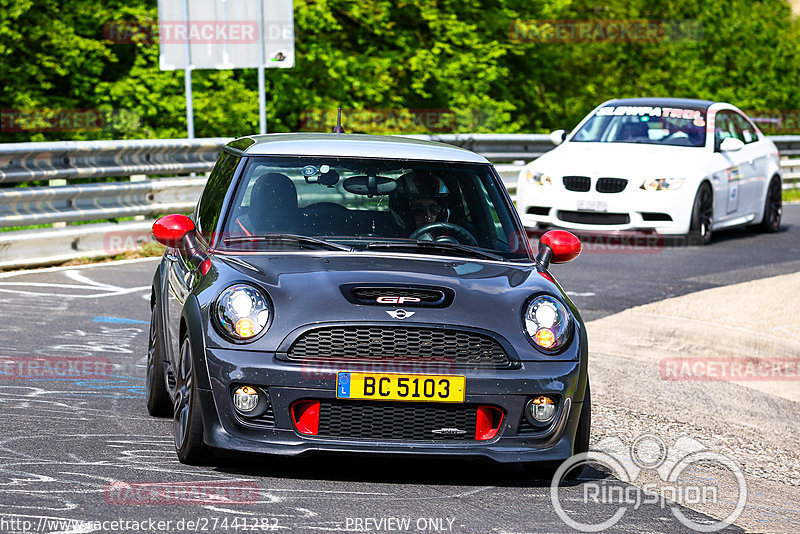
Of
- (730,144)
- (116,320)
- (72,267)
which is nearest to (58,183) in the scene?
(72,267)

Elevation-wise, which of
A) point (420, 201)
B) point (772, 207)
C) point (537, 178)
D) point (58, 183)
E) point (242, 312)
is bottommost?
point (772, 207)

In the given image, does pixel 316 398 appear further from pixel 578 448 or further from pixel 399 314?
pixel 578 448

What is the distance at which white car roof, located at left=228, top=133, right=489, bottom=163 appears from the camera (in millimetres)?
6637

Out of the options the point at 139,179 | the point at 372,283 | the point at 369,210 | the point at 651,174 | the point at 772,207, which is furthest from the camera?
the point at 772,207

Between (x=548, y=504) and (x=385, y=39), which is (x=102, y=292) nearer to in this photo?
(x=548, y=504)

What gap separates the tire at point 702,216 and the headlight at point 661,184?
0.93 feet

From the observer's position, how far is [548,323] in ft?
18.7

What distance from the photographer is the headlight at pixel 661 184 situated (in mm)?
15555

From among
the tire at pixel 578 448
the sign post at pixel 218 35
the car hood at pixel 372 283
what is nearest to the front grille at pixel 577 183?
the sign post at pixel 218 35

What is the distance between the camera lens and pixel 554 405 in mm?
5660

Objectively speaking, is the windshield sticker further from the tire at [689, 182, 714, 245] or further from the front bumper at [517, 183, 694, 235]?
the front bumper at [517, 183, 694, 235]

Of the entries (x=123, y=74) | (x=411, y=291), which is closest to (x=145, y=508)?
(x=411, y=291)

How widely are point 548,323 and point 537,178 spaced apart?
412 inches

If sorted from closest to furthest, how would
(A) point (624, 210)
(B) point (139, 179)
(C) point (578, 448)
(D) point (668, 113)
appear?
(C) point (578, 448), (B) point (139, 179), (A) point (624, 210), (D) point (668, 113)
